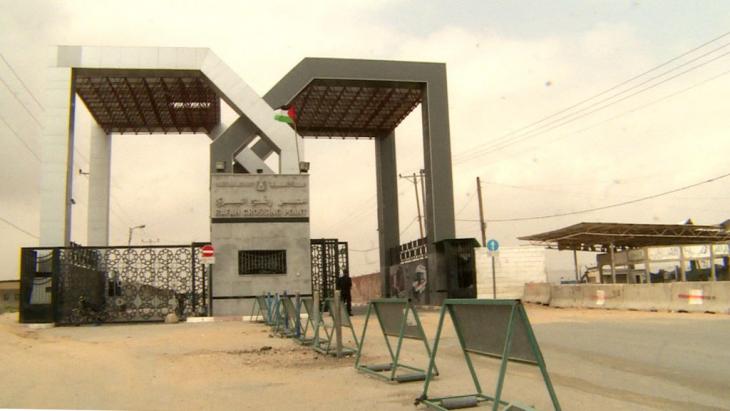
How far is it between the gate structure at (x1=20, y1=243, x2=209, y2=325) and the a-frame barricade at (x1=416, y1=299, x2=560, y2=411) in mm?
19675

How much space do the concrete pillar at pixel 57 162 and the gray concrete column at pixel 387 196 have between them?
19.7 meters

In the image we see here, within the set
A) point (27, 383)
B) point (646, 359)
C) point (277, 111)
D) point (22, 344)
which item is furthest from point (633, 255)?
point (27, 383)

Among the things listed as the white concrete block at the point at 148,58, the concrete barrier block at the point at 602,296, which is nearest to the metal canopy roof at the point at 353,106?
the white concrete block at the point at 148,58

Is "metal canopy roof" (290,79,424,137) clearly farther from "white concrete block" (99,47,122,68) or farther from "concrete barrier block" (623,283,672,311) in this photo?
"concrete barrier block" (623,283,672,311)

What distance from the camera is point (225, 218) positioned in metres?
24.7

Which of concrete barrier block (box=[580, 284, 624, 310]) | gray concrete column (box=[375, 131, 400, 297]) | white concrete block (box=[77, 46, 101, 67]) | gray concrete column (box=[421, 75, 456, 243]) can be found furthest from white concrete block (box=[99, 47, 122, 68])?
concrete barrier block (box=[580, 284, 624, 310])

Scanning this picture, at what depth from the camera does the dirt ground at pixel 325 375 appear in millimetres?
6738

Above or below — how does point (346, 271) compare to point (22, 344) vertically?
above

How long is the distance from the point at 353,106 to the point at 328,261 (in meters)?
12.0

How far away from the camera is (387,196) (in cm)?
4038

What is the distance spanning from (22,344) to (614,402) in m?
13.0

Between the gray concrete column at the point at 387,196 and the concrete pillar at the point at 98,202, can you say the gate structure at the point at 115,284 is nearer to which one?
the concrete pillar at the point at 98,202

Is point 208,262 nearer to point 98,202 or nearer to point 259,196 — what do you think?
point 259,196

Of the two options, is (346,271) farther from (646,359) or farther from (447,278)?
(646,359)
